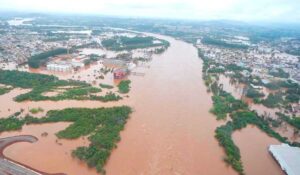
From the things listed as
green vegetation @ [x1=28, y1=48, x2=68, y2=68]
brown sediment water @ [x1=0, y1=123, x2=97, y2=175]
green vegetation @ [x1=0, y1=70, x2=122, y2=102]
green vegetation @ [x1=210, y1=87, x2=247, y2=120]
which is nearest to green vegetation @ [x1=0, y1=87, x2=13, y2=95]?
green vegetation @ [x1=0, y1=70, x2=122, y2=102]

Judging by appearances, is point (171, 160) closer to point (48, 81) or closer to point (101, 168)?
point (101, 168)

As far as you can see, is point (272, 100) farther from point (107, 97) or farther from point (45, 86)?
point (45, 86)

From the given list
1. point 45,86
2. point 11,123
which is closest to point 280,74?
point 45,86

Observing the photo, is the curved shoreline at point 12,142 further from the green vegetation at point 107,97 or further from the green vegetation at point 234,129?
the green vegetation at point 234,129

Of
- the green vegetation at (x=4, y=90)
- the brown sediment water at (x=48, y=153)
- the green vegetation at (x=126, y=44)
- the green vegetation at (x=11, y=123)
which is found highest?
the green vegetation at (x=126, y=44)

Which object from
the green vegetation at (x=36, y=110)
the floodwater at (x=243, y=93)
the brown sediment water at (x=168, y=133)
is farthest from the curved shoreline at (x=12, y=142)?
the floodwater at (x=243, y=93)
